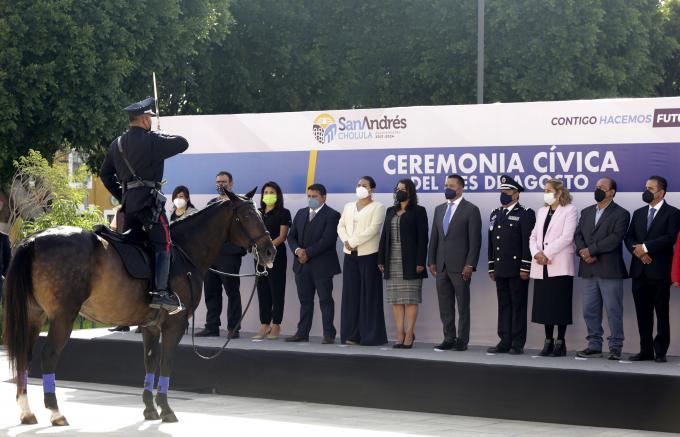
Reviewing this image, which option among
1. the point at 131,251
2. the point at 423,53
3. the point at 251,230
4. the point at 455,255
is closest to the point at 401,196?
the point at 455,255

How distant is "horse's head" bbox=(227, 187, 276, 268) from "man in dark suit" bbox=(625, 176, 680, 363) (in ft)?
12.5

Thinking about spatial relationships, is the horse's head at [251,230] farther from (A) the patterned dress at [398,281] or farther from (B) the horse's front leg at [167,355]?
(A) the patterned dress at [398,281]

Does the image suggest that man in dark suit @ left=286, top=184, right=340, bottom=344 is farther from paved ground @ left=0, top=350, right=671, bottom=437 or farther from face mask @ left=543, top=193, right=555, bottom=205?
face mask @ left=543, top=193, right=555, bottom=205

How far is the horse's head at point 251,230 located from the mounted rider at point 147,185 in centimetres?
75

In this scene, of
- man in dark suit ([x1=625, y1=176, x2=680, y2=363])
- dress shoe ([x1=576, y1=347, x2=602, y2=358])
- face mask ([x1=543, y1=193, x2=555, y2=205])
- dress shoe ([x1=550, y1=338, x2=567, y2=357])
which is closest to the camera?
man in dark suit ([x1=625, y1=176, x2=680, y2=363])

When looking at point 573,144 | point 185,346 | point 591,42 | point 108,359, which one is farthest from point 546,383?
point 591,42

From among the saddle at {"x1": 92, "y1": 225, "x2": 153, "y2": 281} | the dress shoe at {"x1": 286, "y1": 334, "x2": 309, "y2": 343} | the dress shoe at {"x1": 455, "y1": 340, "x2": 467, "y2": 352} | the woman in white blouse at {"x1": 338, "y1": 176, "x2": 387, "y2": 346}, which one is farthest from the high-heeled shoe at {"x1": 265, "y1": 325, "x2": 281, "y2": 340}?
the saddle at {"x1": 92, "y1": 225, "x2": 153, "y2": 281}

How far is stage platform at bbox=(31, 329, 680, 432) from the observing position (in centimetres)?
1141

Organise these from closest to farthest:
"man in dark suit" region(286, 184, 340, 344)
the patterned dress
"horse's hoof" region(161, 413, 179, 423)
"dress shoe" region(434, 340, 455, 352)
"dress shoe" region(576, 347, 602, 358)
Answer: "horse's hoof" region(161, 413, 179, 423)
"dress shoe" region(576, 347, 602, 358)
"dress shoe" region(434, 340, 455, 352)
the patterned dress
"man in dark suit" region(286, 184, 340, 344)

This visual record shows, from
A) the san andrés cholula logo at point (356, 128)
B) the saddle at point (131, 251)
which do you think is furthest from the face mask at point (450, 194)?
the saddle at point (131, 251)

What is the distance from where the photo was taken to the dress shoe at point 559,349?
13031 mm

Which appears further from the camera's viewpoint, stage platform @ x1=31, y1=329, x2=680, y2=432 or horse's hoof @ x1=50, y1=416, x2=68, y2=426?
stage platform @ x1=31, y1=329, x2=680, y2=432

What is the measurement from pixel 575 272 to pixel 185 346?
449cm

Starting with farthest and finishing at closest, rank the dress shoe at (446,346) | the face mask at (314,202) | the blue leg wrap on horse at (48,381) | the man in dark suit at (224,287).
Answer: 1. the man in dark suit at (224,287)
2. the face mask at (314,202)
3. the dress shoe at (446,346)
4. the blue leg wrap on horse at (48,381)
